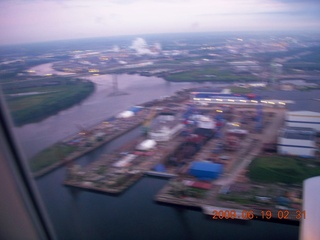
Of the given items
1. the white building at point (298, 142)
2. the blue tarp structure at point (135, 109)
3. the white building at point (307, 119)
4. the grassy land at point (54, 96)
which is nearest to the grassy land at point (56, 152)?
the grassy land at point (54, 96)

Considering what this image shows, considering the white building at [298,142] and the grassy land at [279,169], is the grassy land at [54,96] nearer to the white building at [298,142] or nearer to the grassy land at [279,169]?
the grassy land at [279,169]

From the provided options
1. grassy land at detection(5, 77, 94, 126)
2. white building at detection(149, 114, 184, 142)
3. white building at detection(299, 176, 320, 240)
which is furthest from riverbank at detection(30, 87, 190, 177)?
white building at detection(299, 176, 320, 240)

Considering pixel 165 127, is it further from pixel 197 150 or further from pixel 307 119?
pixel 307 119

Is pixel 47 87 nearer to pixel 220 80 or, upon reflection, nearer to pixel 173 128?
pixel 173 128

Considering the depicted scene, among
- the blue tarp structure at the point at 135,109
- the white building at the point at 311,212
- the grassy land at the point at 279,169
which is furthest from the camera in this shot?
the blue tarp structure at the point at 135,109

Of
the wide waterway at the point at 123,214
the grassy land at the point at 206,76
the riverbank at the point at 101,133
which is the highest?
the grassy land at the point at 206,76

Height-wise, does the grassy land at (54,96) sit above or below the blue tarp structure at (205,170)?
above

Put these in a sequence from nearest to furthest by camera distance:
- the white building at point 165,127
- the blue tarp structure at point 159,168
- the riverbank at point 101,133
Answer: the blue tarp structure at point 159,168 < the riverbank at point 101,133 < the white building at point 165,127
